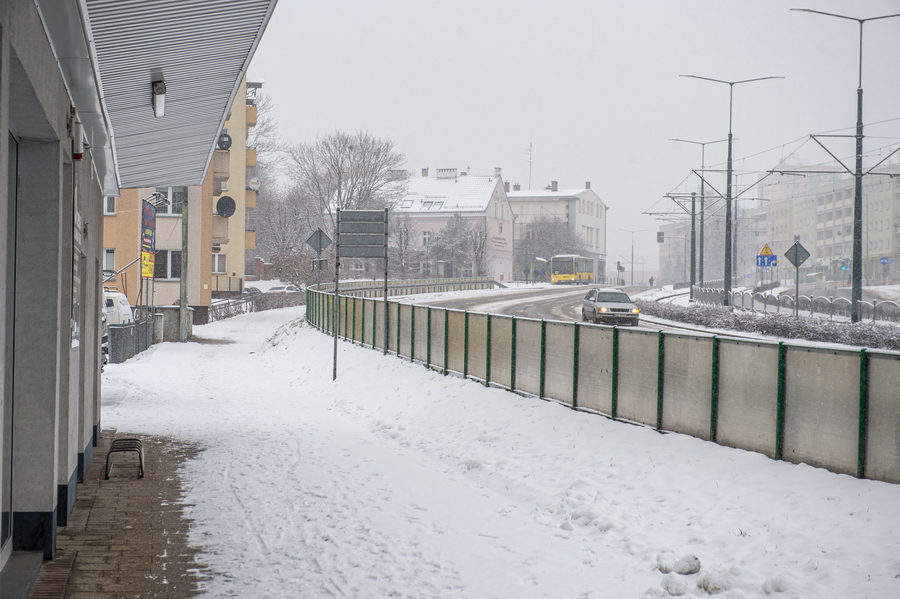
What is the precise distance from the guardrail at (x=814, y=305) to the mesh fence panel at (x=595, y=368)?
54.9ft

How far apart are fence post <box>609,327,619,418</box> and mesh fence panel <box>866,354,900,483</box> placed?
4.39 meters

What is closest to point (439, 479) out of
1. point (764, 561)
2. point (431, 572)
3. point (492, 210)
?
point (431, 572)

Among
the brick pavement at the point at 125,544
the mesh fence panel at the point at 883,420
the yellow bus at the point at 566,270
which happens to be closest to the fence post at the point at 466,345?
the brick pavement at the point at 125,544

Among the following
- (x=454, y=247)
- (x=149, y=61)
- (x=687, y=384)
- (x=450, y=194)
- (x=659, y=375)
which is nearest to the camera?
(x=149, y=61)

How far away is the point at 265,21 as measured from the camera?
7047mm

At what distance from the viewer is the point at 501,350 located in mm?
16094

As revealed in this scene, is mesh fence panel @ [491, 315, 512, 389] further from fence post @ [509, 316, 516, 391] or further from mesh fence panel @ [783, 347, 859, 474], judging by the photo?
mesh fence panel @ [783, 347, 859, 474]

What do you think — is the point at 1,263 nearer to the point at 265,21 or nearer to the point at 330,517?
the point at 265,21

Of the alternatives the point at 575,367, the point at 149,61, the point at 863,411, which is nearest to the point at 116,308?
the point at 575,367

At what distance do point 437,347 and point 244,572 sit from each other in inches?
480

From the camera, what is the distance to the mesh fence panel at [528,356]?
14812mm

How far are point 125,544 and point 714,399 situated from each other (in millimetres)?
6842

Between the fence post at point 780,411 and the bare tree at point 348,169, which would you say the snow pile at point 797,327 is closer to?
the fence post at point 780,411

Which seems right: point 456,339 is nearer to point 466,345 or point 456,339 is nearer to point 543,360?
A: point 466,345
